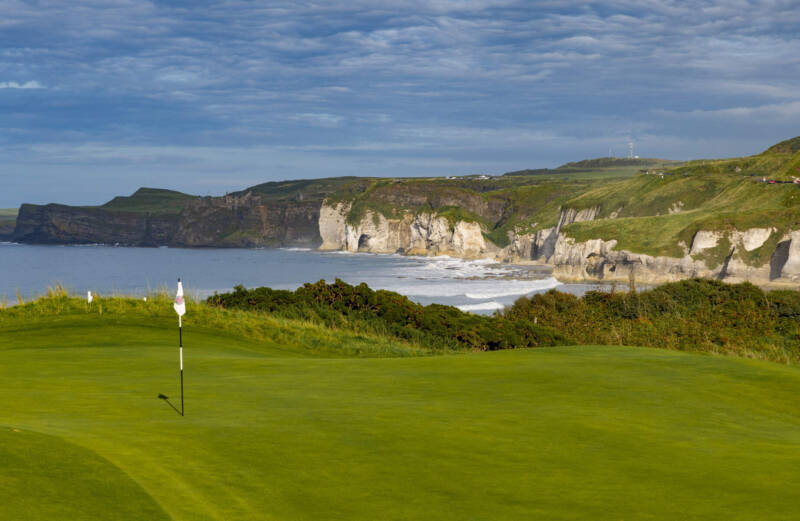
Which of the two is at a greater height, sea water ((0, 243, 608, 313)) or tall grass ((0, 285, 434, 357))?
tall grass ((0, 285, 434, 357))

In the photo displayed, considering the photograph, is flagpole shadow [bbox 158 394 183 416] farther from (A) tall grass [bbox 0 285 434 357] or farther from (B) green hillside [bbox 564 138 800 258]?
(B) green hillside [bbox 564 138 800 258]

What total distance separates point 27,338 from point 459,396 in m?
12.9

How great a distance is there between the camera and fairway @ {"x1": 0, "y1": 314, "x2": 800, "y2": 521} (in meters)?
5.85

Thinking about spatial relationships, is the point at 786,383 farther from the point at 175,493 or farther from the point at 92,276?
the point at 92,276

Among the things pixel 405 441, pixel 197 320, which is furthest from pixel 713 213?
pixel 405 441

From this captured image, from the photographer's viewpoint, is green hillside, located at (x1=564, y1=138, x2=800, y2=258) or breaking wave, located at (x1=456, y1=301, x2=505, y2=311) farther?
green hillside, located at (x1=564, y1=138, x2=800, y2=258)

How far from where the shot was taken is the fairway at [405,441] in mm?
5848

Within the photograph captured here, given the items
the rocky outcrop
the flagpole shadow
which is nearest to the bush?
the flagpole shadow

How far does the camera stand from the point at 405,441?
784 cm

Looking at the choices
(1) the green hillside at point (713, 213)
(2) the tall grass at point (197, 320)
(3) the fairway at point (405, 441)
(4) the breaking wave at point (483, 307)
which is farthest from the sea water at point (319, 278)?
(3) the fairway at point (405, 441)

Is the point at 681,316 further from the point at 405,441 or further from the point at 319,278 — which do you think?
the point at 319,278

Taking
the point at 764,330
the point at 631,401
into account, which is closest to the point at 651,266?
the point at 764,330

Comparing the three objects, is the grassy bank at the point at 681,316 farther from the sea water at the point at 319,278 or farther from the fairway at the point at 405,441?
the sea water at the point at 319,278

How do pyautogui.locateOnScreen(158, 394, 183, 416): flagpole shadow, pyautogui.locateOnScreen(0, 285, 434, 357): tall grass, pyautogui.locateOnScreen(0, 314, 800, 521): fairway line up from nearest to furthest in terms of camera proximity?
pyautogui.locateOnScreen(0, 314, 800, 521): fairway, pyautogui.locateOnScreen(158, 394, 183, 416): flagpole shadow, pyautogui.locateOnScreen(0, 285, 434, 357): tall grass
